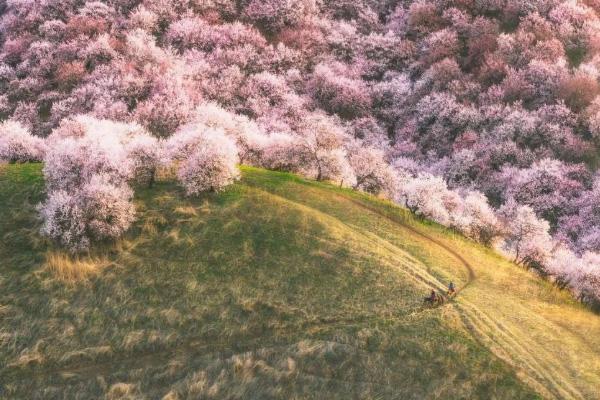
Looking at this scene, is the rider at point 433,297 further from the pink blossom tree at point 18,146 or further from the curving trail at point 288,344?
the pink blossom tree at point 18,146

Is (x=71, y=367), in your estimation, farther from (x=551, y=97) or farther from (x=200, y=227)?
(x=551, y=97)

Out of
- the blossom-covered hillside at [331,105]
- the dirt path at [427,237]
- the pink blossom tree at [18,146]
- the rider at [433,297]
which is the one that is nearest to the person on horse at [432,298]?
the rider at [433,297]

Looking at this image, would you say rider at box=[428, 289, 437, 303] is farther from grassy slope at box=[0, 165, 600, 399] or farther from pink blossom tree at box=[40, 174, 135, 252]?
pink blossom tree at box=[40, 174, 135, 252]

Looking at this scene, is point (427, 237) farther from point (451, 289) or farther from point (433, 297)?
point (433, 297)

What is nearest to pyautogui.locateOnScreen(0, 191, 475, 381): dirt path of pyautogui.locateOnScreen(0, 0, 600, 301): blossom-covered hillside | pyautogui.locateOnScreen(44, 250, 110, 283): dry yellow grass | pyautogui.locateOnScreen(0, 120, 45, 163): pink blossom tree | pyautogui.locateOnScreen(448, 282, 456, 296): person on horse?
pyautogui.locateOnScreen(448, 282, 456, 296): person on horse

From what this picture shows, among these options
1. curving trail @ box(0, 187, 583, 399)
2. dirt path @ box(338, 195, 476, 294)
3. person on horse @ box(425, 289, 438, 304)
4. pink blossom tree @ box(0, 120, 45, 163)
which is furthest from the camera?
pink blossom tree @ box(0, 120, 45, 163)

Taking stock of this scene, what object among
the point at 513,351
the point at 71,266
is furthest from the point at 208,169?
the point at 513,351
